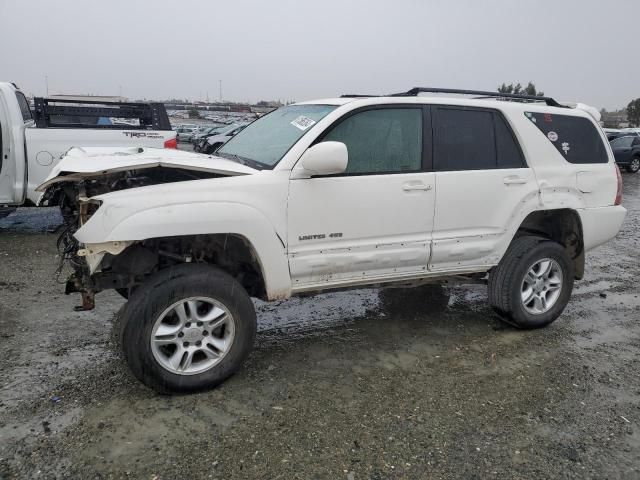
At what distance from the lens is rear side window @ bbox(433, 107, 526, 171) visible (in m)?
4.07

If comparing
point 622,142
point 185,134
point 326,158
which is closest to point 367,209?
point 326,158

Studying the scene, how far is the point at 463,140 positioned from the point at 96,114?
544 cm

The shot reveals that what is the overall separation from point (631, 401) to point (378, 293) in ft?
8.43

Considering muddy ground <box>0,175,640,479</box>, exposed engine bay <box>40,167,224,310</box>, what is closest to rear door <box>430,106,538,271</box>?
muddy ground <box>0,175,640,479</box>

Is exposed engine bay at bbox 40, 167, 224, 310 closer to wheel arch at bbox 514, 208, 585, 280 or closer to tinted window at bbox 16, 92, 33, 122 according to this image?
wheel arch at bbox 514, 208, 585, 280

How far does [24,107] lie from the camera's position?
26.2 ft

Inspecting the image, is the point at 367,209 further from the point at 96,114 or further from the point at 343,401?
the point at 96,114

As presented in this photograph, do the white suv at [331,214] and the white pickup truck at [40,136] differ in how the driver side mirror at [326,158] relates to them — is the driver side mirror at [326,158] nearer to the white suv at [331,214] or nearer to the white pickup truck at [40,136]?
the white suv at [331,214]

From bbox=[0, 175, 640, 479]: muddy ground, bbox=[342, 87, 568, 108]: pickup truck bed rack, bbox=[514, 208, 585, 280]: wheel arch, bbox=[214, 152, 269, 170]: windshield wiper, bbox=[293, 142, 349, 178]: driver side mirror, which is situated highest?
bbox=[342, 87, 568, 108]: pickup truck bed rack

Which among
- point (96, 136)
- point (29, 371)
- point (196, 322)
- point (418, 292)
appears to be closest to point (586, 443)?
point (196, 322)

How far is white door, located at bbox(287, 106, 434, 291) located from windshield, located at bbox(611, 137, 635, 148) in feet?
64.2

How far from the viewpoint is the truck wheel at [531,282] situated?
439 centimetres

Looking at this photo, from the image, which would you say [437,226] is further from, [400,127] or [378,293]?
[378,293]

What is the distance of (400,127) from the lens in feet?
13.0
